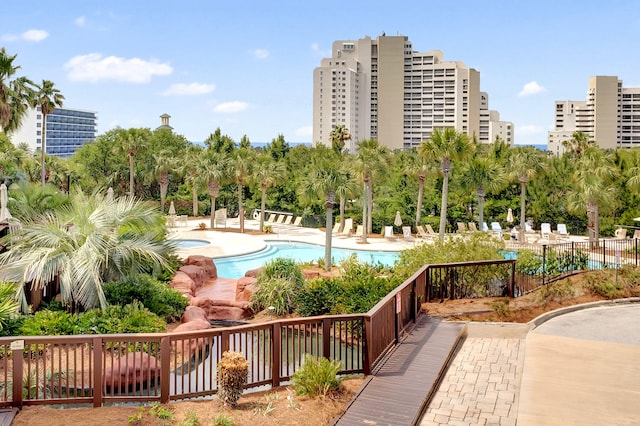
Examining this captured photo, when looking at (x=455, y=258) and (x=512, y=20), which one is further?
(x=512, y=20)

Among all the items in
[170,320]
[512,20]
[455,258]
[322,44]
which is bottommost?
[170,320]

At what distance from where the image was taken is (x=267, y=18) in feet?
223

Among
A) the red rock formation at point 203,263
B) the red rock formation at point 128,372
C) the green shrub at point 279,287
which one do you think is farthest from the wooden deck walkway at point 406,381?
the red rock formation at point 203,263

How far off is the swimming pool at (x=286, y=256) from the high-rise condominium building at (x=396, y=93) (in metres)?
102

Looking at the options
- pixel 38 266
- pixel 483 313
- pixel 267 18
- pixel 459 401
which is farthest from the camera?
pixel 267 18

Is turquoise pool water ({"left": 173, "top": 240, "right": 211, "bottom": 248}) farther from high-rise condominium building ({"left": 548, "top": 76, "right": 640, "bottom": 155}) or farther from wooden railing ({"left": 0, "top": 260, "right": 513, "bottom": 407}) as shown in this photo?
high-rise condominium building ({"left": 548, "top": 76, "right": 640, "bottom": 155})

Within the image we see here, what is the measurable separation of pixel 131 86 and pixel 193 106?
109 feet

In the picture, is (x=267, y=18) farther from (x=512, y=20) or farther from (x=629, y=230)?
(x=629, y=230)

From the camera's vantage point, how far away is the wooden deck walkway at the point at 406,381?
708cm

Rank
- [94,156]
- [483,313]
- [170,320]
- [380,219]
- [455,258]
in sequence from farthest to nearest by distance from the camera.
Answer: [94,156] → [380,219] → [455,258] → [170,320] → [483,313]

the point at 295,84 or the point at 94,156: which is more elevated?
the point at 295,84

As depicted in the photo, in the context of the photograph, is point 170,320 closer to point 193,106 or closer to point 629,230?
point 629,230

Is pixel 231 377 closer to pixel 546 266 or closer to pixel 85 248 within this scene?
pixel 85 248

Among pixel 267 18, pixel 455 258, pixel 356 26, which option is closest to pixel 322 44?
pixel 356 26
